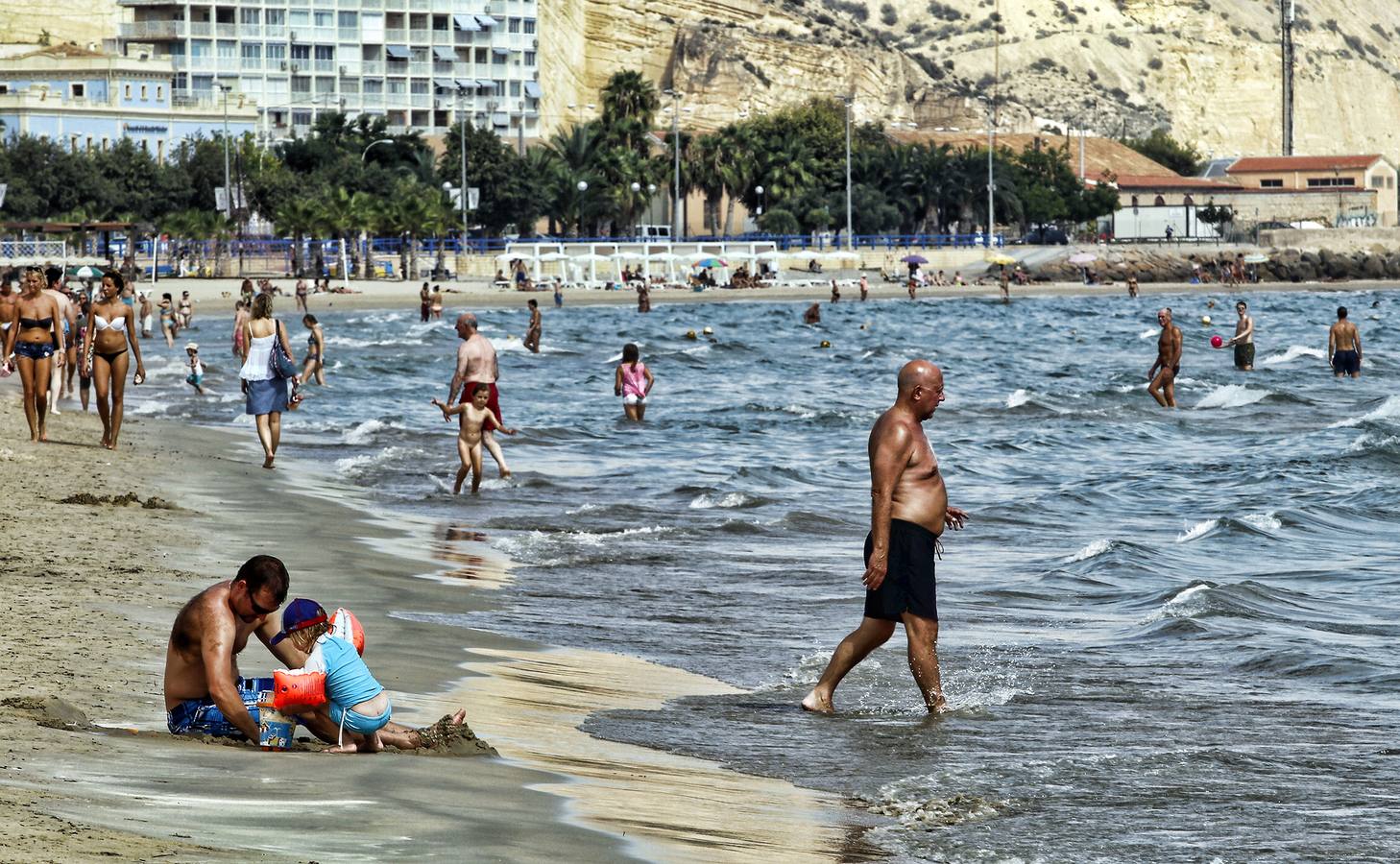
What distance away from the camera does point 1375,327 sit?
56281mm

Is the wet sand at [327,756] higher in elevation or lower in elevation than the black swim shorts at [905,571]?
lower

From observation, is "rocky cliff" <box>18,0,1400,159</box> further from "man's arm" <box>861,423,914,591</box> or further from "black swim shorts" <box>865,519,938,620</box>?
"black swim shorts" <box>865,519,938,620</box>

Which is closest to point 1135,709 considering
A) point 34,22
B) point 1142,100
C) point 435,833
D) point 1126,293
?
point 435,833

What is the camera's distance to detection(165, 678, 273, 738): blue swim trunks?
639cm

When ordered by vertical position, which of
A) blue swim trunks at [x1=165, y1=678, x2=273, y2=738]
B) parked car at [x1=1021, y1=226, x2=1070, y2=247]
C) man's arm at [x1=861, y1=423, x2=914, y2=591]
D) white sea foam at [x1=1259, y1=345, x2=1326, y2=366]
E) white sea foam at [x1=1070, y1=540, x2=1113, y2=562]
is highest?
parked car at [x1=1021, y1=226, x2=1070, y2=247]

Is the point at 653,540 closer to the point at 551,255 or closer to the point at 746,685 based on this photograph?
the point at 746,685

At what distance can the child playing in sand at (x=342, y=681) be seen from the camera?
248 inches

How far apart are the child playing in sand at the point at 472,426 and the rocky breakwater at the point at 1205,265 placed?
7689 cm

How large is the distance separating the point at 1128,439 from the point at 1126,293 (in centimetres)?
6293

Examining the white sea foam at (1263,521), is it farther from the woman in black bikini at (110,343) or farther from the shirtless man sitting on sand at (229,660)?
the shirtless man sitting on sand at (229,660)

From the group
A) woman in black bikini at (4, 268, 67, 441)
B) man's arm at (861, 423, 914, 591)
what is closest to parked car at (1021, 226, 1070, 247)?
woman in black bikini at (4, 268, 67, 441)

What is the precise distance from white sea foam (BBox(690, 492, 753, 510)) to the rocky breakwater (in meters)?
75.9

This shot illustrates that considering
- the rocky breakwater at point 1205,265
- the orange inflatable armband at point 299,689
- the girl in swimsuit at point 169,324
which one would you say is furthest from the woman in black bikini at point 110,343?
the rocky breakwater at point 1205,265

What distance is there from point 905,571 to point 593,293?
66.0m
